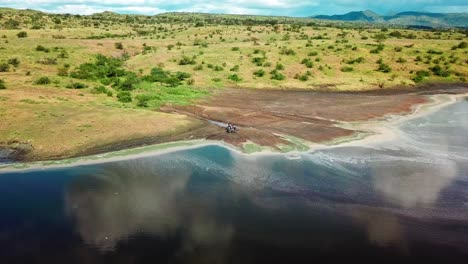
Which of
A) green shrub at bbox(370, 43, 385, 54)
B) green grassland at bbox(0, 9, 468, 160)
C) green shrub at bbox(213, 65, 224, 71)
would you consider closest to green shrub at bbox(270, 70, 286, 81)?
green grassland at bbox(0, 9, 468, 160)

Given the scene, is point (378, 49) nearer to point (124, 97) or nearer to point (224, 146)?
point (124, 97)

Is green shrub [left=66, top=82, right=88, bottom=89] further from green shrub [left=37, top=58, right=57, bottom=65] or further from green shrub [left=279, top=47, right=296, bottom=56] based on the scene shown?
green shrub [left=279, top=47, right=296, bottom=56]

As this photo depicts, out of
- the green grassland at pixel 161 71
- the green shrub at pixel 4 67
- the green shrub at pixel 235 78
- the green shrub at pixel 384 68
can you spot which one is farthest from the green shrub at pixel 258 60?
the green shrub at pixel 4 67

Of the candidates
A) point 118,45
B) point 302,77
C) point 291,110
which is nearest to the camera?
point 291,110

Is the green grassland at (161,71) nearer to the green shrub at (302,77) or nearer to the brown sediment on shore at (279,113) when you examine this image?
the green shrub at (302,77)

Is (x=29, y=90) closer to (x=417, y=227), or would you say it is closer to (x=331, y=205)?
(x=331, y=205)

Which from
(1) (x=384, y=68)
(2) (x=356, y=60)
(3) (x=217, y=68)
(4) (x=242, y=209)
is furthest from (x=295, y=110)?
(2) (x=356, y=60)
